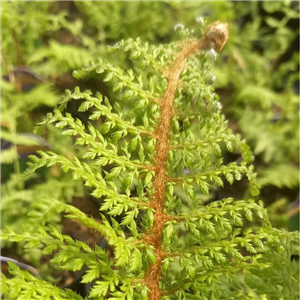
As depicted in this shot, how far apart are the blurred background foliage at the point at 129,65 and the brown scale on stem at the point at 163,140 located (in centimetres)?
33

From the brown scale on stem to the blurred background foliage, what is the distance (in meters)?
0.33

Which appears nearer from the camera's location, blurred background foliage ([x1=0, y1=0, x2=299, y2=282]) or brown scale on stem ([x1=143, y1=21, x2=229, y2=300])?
brown scale on stem ([x1=143, y1=21, x2=229, y2=300])

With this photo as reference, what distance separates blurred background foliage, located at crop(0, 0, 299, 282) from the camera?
1450 mm

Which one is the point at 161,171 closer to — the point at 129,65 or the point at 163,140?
the point at 163,140

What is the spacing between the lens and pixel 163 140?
34.5 inches

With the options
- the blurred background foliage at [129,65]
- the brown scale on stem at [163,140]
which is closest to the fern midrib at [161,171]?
the brown scale on stem at [163,140]

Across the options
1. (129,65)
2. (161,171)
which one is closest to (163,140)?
(161,171)

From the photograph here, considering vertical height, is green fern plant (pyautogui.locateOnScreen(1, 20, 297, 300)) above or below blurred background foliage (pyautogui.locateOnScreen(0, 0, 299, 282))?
below

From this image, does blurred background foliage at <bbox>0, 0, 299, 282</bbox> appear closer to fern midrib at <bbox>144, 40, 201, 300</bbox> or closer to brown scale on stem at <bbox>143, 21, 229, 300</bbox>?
brown scale on stem at <bbox>143, 21, 229, 300</bbox>

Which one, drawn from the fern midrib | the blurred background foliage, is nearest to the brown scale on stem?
the fern midrib

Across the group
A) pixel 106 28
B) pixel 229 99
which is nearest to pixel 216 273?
pixel 229 99

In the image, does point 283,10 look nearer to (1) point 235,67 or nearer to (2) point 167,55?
(1) point 235,67

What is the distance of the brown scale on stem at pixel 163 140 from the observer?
2.68ft

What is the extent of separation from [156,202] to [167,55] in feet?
1.13
